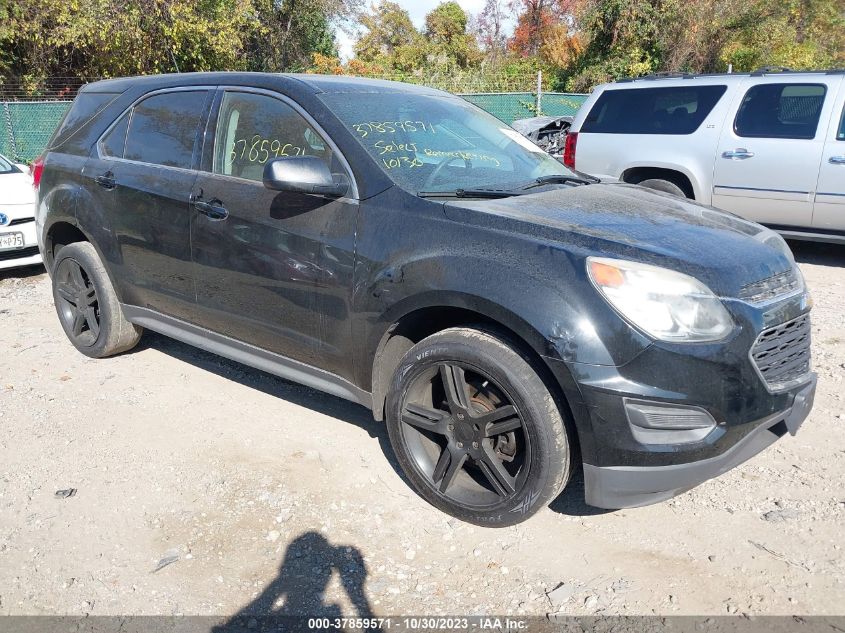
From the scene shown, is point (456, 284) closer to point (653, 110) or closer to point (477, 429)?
point (477, 429)

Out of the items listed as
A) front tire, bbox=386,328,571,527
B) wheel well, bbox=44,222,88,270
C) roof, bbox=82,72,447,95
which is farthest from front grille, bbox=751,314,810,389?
wheel well, bbox=44,222,88,270

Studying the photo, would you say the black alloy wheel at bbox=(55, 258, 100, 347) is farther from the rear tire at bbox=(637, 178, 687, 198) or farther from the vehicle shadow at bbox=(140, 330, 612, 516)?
the rear tire at bbox=(637, 178, 687, 198)

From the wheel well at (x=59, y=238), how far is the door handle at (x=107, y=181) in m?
0.58

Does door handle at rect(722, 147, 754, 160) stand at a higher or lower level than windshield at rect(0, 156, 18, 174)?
lower

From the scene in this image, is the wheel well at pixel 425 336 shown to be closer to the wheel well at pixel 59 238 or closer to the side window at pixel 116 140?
the side window at pixel 116 140

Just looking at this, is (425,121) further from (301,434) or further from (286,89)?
(301,434)

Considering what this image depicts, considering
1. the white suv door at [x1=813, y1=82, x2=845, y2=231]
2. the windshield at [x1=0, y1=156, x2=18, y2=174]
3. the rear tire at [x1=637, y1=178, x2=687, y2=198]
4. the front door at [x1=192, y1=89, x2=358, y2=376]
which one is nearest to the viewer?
the front door at [x1=192, y1=89, x2=358, y2=376]

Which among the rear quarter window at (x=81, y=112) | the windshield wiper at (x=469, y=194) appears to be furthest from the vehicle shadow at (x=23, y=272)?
the windshield wiper at (x=469, y=194)

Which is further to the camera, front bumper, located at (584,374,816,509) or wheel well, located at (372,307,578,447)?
wheel well, located at (372,307,578,447)

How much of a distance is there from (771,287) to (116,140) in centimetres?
383

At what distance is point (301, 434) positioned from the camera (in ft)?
13.4

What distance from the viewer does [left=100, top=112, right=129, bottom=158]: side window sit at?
4.60 metres

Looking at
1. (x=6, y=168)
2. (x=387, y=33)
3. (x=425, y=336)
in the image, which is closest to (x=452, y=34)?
(x=387, y=33)

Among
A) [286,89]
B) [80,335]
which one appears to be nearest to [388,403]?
[286,89]
